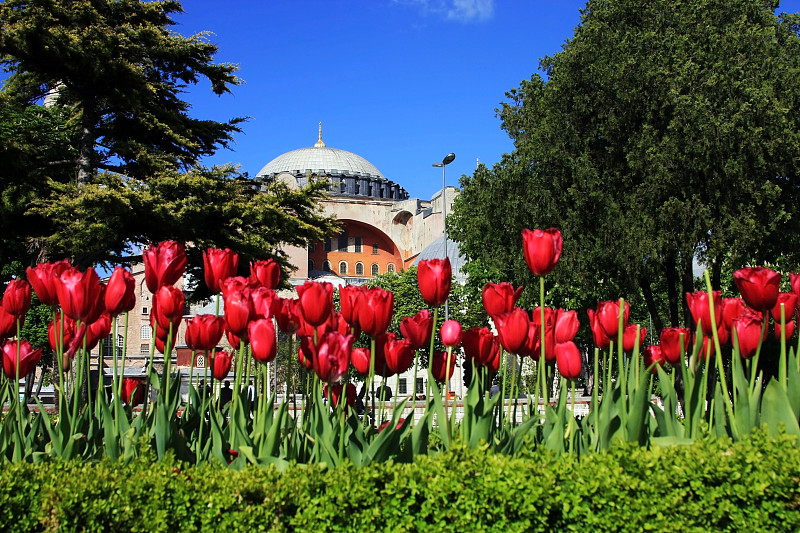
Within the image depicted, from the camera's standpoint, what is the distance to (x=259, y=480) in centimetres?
246

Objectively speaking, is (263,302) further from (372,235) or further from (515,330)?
(372,235)

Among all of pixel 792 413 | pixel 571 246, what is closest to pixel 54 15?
pixel 571 246

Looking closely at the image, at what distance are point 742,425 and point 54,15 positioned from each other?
1346 cm

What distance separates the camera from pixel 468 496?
2.42 metres

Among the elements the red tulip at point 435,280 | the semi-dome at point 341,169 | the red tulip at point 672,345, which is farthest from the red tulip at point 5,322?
the semi-dome at point 341,169

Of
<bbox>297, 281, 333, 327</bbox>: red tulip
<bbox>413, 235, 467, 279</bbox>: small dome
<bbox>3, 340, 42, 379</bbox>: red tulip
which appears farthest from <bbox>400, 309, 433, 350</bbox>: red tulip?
<bbox>413, 235, 467, 279</bbox>: small dome

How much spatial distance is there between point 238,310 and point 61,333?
861mm

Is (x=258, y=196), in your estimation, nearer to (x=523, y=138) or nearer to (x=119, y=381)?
(x=523, y=138)

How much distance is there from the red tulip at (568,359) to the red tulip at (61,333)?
7.07 ft

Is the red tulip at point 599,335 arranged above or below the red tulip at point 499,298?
below

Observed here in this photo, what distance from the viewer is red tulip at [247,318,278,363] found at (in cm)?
279

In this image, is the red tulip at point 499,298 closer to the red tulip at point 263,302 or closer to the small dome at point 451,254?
the red tulip at point 263,302

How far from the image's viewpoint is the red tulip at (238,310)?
290 cm

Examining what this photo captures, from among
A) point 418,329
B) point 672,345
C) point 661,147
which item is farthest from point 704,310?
point 661,147
